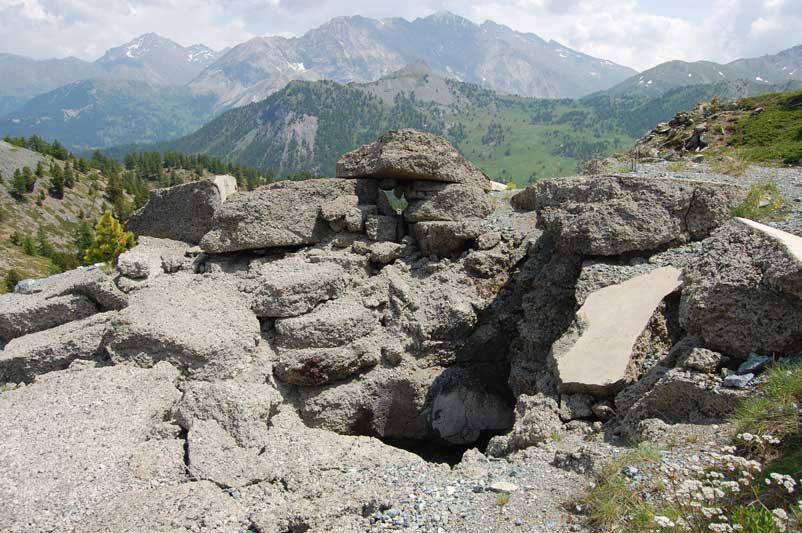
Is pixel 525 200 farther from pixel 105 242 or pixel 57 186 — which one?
pixel 57 186

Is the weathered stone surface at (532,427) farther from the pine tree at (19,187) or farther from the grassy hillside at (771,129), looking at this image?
the pine tree at (19,187)

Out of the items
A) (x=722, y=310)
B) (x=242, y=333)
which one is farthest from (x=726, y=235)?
(x=242, y=333)

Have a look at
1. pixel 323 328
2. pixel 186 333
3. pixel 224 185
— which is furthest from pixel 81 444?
pixel 224 185

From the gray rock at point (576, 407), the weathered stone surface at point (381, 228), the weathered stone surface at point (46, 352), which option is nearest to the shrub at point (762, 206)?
the gray rock at point (576, 407)

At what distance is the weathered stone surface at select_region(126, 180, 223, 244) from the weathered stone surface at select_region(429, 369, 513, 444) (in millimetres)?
8316

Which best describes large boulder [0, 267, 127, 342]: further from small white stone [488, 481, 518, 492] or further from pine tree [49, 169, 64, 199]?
pine tree [49, 169, 64, 199]

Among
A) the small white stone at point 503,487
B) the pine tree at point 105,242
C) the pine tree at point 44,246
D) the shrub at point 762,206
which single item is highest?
the shrub at point 762,206

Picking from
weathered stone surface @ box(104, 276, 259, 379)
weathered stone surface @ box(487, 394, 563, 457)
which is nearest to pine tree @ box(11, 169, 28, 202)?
weathered stone surface @ box(104, 276, 259, 379)

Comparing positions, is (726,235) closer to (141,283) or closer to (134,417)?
(134,417)

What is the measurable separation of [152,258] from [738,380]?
13.9m

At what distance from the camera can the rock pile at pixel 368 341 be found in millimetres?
7555

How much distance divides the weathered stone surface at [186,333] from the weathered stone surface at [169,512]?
3.44 meters

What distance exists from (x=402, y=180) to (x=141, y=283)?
765 cm

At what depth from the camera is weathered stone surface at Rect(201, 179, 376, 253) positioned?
14.3 meters
